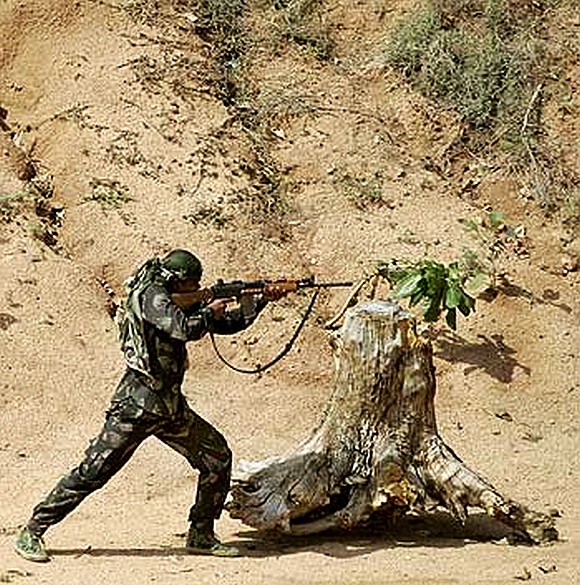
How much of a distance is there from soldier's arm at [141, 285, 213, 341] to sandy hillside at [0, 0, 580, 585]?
124 cm

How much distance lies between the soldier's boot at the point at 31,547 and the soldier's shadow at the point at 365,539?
13 centimetres

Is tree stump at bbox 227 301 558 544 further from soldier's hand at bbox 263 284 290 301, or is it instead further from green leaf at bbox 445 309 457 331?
green leaf at bbox 445 309 457 331

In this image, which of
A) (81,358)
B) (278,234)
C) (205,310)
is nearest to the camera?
(205,310)

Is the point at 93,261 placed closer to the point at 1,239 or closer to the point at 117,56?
the point at 1,239

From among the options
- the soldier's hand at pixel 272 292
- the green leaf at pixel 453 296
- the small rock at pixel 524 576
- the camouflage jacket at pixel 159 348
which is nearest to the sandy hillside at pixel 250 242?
the small rock at pixel 524 576

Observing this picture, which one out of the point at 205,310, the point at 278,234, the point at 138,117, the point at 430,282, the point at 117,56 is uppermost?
the point at 117,56

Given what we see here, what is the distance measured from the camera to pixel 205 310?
21.0ft

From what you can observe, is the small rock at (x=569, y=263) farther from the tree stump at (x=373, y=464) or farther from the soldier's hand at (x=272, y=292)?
the soldier's hand at (x=272, y=292)

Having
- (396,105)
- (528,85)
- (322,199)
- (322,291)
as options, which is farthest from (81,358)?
(528,85)

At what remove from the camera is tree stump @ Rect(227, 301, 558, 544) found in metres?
7.12

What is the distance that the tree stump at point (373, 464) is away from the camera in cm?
712

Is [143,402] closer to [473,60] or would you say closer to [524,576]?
[524,576]

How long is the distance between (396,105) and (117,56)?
9.13 ft

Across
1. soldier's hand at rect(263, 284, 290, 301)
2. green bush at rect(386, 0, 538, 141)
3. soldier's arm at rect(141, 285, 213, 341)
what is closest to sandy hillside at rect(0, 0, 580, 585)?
green bush at rect(386, 0, 538, 141)
